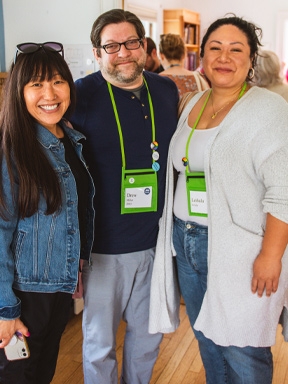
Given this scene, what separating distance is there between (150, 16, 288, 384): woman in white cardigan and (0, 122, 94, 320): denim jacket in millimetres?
436

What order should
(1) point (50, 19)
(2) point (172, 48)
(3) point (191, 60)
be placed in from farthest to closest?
(3) point (191, 60) < (2) point (172, 48) < (1) point (50, 19)

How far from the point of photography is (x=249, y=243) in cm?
154

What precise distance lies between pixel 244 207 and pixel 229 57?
54 centimetres

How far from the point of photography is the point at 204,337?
1.84 m

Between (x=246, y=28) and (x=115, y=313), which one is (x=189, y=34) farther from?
(x=115, y=313)

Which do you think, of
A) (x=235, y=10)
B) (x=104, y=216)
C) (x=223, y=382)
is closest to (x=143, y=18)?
(x=235, y=10)

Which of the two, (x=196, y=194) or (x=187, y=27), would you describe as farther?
(x=187, y=27)

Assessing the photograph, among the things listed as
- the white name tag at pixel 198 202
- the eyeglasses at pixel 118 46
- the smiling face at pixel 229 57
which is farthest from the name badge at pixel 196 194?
the eyeglasses at pixel 118 46

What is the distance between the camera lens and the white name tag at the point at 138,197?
1827 mm

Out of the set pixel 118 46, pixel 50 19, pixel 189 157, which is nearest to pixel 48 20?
pixel 50 19

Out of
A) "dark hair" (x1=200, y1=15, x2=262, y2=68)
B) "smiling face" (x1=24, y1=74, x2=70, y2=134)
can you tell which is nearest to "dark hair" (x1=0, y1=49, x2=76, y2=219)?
"smiling face" (x1=24, y1=74, x2=70, y2=134)

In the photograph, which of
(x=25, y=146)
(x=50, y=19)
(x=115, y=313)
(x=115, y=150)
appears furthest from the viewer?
(x=50, y=19)

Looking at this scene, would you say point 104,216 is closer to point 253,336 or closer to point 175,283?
point 175,283

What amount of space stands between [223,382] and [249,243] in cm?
68
